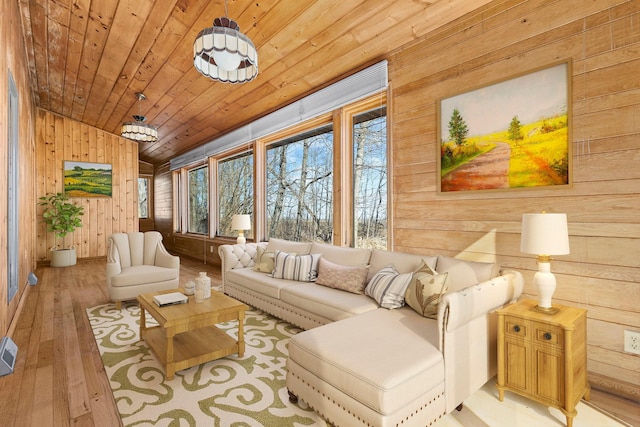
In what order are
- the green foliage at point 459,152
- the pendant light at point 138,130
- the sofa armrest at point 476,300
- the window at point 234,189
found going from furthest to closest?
the window at point 234,189, the pendant light at point 138,130, the green foliage at point 459,152, the sofa armrest at point 476,300

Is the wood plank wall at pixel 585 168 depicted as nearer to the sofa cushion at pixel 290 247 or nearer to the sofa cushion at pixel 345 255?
the sofa cushion at pixel 345 255

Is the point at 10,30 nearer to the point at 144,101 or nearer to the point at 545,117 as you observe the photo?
the point at 144,101

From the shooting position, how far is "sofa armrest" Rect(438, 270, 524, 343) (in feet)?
5.78

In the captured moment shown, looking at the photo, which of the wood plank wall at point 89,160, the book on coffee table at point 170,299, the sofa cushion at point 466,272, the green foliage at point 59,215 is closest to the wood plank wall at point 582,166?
the sofa cushion at point 466,272

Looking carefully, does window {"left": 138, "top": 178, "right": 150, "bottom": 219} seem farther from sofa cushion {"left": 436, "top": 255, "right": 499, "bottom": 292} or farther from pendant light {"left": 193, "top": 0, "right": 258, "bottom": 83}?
sofa cushion {"left": 436, "top": 255, "right": 499, "bottom": 292}

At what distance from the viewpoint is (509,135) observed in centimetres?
256

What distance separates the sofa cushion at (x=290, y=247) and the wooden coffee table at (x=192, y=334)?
1271 millimetres

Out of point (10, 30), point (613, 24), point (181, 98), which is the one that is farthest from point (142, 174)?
point (613, 24)

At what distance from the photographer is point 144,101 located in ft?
17.4

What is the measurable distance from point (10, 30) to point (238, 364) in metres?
3.70

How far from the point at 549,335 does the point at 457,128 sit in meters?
1.73

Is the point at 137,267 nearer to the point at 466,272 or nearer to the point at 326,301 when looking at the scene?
the point at 326,301

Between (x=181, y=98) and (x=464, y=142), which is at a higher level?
(x=181, y=98)

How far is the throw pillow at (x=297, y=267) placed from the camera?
3.42m
